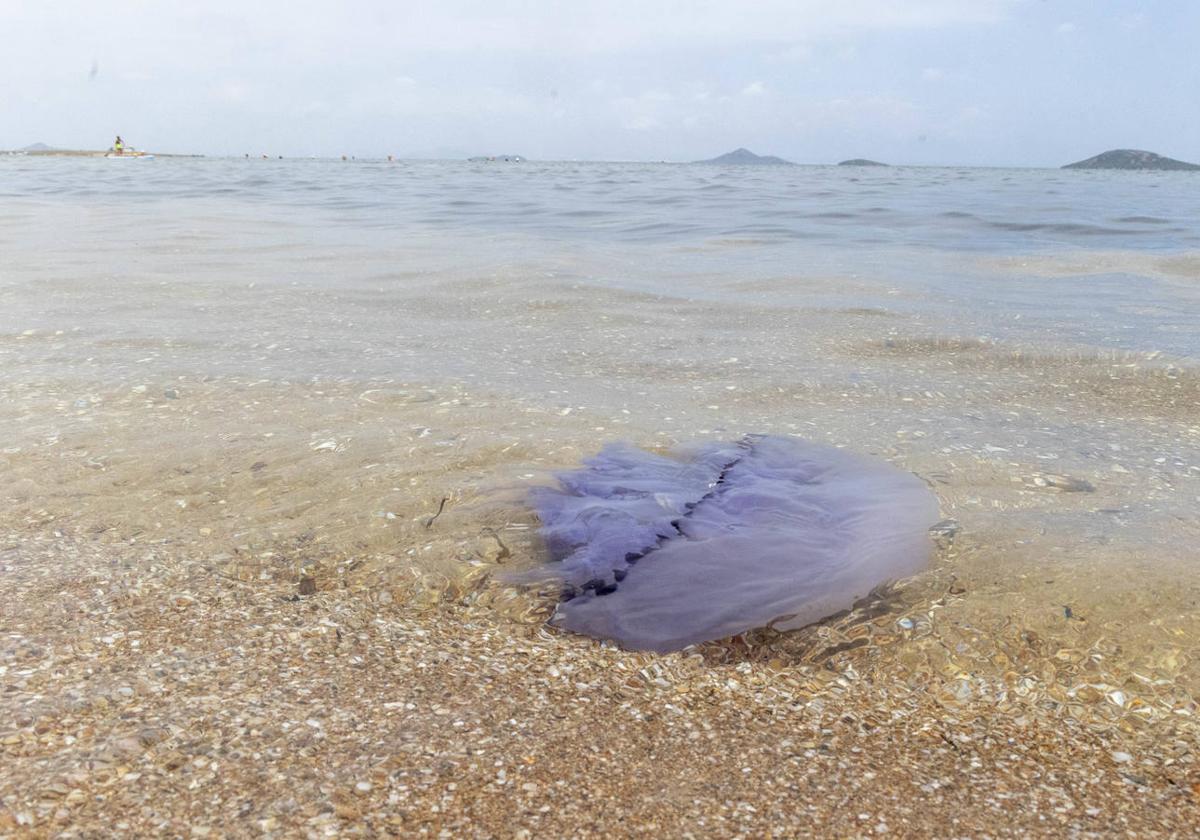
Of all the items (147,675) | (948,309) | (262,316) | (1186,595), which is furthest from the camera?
(948,309)

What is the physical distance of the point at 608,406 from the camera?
5496mm

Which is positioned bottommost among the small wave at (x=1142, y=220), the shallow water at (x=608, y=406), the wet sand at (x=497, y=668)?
the wet sand at (x=497, y=668)

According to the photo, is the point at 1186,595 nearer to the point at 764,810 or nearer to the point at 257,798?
the point at 764,810

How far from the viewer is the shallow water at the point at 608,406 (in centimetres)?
326

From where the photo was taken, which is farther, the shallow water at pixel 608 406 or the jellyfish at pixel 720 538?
the shallow water at pixel 608 406

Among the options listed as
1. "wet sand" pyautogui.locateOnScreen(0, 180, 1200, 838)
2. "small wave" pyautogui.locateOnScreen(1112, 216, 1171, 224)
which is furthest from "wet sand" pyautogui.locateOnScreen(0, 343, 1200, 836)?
"small wave" pyautogui.locateOnScreen(1112, 216, 1171, 224)

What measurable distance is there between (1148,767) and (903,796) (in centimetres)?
70

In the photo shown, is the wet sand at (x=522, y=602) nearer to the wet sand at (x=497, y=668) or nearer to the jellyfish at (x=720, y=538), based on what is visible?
the wet sand at (x=497, y=668)

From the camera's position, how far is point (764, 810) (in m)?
2.12

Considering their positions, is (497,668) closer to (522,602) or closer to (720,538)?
(522,602)

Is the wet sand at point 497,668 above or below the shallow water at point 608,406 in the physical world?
below

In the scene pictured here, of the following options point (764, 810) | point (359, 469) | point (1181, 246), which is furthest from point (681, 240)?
point (764, 810)

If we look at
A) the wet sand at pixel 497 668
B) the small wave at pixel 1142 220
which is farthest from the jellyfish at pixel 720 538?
the small wave at pixel 1142 220

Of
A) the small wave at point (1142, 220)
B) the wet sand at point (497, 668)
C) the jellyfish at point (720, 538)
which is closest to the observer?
the wet sand at point (497, 668)
